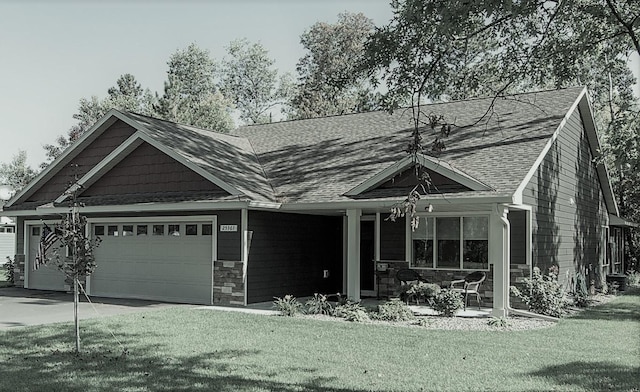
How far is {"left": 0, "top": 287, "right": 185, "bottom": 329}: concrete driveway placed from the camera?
44.1ft

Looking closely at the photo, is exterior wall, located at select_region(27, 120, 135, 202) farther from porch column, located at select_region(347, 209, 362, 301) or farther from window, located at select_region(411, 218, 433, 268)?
window, located at select_region(411, 218, 433, 268)

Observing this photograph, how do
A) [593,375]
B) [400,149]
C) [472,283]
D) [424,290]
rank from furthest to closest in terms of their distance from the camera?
[400,149] → [472,283] → [424,290] → [593,375]

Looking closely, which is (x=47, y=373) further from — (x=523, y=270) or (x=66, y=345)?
(x=523, y=270)

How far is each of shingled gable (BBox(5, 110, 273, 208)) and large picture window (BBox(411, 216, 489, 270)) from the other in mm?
4055

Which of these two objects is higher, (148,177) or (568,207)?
(148,177)

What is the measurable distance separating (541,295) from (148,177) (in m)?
10.6

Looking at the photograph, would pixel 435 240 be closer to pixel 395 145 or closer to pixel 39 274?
pixel 395 145

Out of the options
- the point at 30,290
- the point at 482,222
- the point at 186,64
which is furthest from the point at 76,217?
the point at 186,64

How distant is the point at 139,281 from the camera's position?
698 inches

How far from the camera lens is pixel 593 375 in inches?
329

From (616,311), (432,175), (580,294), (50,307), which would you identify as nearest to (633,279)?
(580,294)

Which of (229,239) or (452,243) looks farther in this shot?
(452,243)

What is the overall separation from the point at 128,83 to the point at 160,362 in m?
51.9

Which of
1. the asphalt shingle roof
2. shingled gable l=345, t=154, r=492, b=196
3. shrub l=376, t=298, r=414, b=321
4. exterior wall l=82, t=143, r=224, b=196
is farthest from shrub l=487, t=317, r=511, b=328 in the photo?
exterior wall l=82, t=143, r=224, b=196
